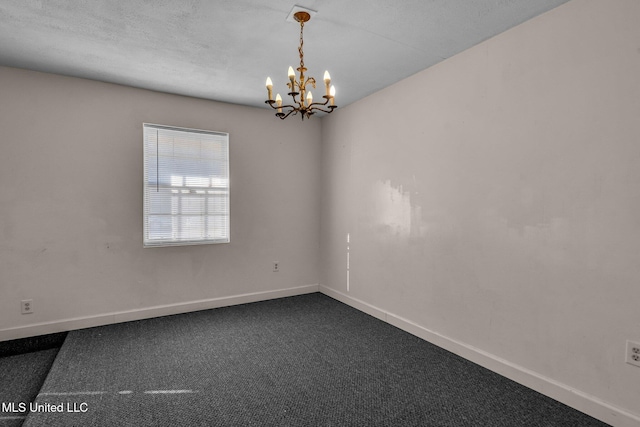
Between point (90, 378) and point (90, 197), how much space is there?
1796 millimetres

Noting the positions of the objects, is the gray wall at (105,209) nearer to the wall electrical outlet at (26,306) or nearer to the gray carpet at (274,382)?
the wall electrical outlet at (26,306)

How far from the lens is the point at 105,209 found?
3.52 m

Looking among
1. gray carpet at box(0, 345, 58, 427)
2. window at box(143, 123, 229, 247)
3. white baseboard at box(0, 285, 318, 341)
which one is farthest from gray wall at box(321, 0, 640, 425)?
gray carpet at box(0, 345, 58, 427)

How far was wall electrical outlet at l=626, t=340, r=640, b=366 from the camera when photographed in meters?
1.88

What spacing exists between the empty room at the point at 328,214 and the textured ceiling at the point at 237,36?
2 centimetres

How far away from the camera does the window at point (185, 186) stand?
375 cm

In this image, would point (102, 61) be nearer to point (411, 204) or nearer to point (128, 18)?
point (128, 18)

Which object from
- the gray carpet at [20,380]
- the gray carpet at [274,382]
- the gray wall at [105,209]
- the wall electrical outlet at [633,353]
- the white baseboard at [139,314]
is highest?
the gray wall at [105,209]

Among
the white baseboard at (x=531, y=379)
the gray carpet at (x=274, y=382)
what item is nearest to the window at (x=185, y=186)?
the gray carpet at (x=274, y=382)

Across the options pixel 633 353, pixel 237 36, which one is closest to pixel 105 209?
pixel 237 36

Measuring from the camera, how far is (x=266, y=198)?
4445 mm

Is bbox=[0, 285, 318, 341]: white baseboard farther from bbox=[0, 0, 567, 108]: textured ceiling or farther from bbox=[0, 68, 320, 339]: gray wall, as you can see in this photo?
bbox=[0, 0, 567, 108]: textured ceiling

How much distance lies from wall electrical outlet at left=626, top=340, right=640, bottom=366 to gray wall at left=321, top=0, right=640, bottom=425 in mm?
30

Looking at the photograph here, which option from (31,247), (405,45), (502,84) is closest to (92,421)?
(31,247)
